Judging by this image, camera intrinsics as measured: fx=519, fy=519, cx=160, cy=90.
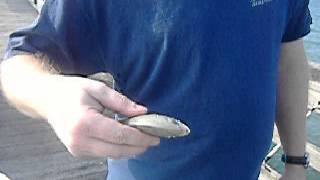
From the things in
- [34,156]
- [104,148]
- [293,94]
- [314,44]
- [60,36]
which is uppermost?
[60,36]

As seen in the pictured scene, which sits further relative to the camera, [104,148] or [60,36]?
[60,36]

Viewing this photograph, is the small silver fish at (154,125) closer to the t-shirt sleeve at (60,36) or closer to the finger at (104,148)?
the finger at (104,148)

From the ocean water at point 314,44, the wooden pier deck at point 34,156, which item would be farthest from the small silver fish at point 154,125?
the ocean water at point 314,44

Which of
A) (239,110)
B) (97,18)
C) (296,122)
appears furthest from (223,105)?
(296,122)

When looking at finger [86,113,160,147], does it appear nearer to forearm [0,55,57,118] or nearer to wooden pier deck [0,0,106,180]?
forearm [0,55,57,118]

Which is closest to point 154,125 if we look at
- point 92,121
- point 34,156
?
point 92,121

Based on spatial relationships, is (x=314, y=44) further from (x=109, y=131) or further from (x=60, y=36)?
(x=109, y=131)

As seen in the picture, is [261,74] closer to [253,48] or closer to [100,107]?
[253,48]
